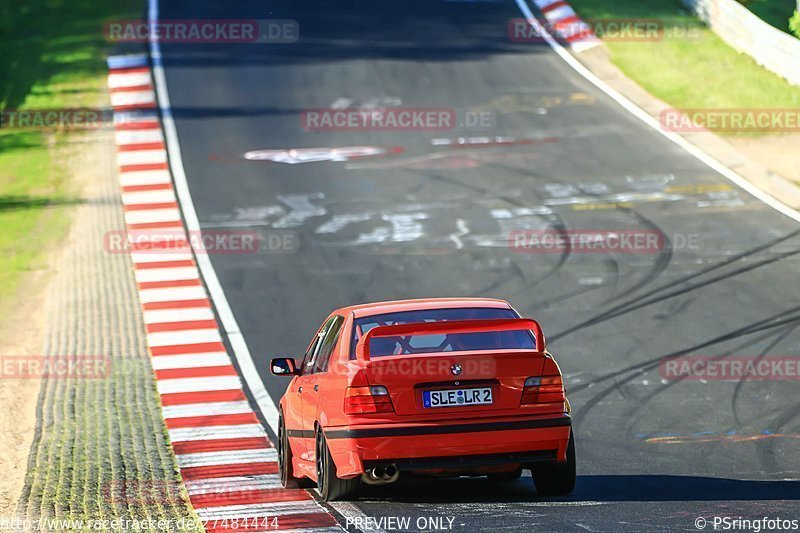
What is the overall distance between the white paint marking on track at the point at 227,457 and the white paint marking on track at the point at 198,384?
98.1 inches

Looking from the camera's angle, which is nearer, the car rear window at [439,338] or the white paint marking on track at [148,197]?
the car rear window at [439,338]

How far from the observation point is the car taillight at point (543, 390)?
8414 mm

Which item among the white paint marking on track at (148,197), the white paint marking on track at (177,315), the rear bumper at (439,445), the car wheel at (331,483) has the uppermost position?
the rear bumper at (439,445)

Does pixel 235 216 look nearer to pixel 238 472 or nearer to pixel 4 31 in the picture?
pixel 238 472

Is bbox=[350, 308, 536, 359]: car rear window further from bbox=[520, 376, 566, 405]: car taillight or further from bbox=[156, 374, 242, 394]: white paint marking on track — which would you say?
bbox=[156, 374, 242, 394]: white paint marking on track

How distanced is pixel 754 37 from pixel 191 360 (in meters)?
18.3

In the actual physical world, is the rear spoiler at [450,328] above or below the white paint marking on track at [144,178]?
above

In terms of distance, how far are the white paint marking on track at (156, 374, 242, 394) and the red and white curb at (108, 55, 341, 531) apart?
1 cm

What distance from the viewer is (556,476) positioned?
28.8 ft

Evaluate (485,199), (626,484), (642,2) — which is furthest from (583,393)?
(642,2)

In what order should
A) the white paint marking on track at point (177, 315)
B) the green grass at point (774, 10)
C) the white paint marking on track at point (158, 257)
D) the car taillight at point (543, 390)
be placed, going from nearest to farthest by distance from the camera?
the car taillight at point (543, 390), the white paint marking on track at point (177, 315), the white paint marking on track at point (158, 257), the green grass at point (774, 10)

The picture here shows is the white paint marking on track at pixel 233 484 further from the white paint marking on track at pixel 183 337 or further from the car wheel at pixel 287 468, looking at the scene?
the white paint marking on track at pixel 183 337

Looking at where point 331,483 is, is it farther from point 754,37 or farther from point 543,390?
point 754,37

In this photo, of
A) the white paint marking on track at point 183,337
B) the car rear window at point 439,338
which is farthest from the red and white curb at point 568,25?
the car rear window at point 439,338
